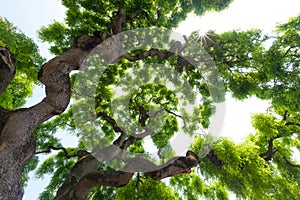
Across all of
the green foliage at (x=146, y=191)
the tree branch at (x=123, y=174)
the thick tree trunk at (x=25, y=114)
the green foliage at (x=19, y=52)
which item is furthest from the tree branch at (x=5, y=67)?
the green foliage at (x=146, y=191)

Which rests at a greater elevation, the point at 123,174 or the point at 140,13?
the point at 140,13

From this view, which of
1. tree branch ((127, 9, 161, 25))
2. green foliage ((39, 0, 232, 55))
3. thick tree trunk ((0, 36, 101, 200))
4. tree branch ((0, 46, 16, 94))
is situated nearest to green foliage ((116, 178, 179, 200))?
thick tree trunk ((0, 36, 101, 200))

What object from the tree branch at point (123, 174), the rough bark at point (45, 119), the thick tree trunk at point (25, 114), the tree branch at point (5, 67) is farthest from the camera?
the tree branch at point (123, 174)

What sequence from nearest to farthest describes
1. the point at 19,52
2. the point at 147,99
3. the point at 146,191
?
1. the point at 19,52
2. the point at 146,191
3. the point at 147,99

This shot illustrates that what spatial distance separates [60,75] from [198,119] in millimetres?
5896

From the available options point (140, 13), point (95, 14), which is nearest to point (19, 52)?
point (95, 14)

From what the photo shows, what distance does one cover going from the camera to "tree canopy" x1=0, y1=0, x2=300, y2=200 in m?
5.29

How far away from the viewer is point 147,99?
9117mm

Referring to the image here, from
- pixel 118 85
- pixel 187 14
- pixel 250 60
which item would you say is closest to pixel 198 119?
pixel 250 60

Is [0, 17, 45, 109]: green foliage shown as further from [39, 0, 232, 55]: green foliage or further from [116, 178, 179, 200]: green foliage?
[116, 178, 179, 200]: green foliage

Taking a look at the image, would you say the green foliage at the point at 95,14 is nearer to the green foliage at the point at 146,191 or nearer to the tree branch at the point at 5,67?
the tree branch at the point at 5,67

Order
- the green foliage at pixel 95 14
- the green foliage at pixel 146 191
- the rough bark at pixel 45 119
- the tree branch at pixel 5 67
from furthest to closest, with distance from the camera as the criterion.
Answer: the green foliage at pixel 95 14 → the green foliage at pixel 146 191 → the tree branch at pixel 5 67 → the rough bark at pixel 45 119

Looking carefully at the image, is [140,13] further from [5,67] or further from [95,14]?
[5,67]

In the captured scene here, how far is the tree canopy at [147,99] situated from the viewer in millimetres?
5289
